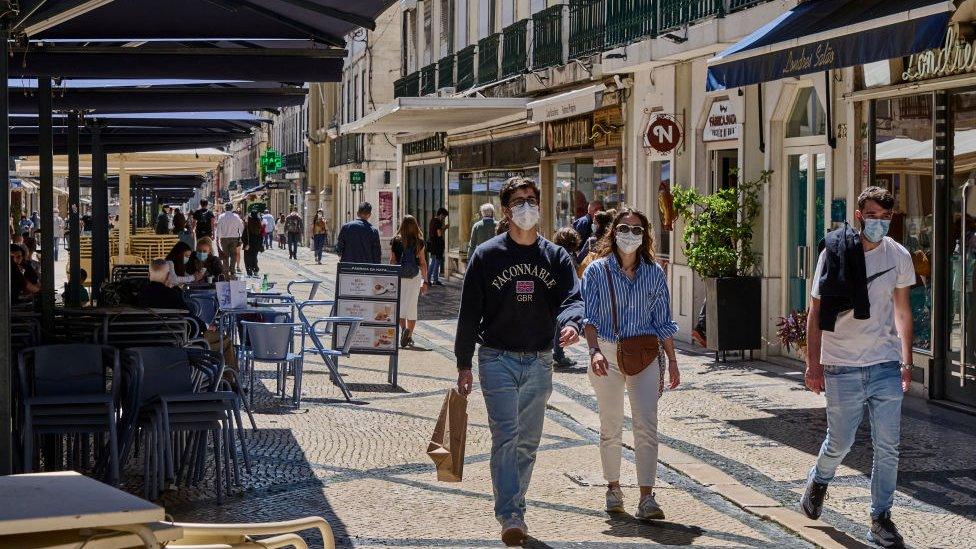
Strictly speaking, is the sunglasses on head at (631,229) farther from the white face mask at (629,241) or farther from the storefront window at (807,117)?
the storefront window at (807,117)

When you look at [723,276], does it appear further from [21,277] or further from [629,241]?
[629,241]

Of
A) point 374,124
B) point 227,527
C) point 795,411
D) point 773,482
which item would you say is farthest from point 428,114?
point 227,527

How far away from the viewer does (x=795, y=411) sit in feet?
40.4

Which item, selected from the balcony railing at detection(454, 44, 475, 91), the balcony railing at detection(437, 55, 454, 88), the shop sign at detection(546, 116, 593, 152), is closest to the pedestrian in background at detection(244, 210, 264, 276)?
the balcony railing at detection(437, 55, 454, 88)

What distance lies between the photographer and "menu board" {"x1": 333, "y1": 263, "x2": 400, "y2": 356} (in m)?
14.7

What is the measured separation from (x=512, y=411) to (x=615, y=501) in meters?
1.11

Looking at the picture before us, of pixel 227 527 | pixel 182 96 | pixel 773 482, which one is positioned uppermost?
pixel 182 96

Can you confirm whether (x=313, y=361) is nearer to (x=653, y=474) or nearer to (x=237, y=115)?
(x=237, y=115)

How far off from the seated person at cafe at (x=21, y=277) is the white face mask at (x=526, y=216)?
22.7 feet

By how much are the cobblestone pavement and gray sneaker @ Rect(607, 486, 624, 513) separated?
3.7 inches

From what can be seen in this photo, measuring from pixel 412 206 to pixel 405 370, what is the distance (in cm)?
2677

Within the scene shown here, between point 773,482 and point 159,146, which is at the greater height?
point 159,146

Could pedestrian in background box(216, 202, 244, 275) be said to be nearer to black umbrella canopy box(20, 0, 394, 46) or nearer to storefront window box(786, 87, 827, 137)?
storefront window box(786, 87, 827, 137)

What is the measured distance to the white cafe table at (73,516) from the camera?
10.8ft
